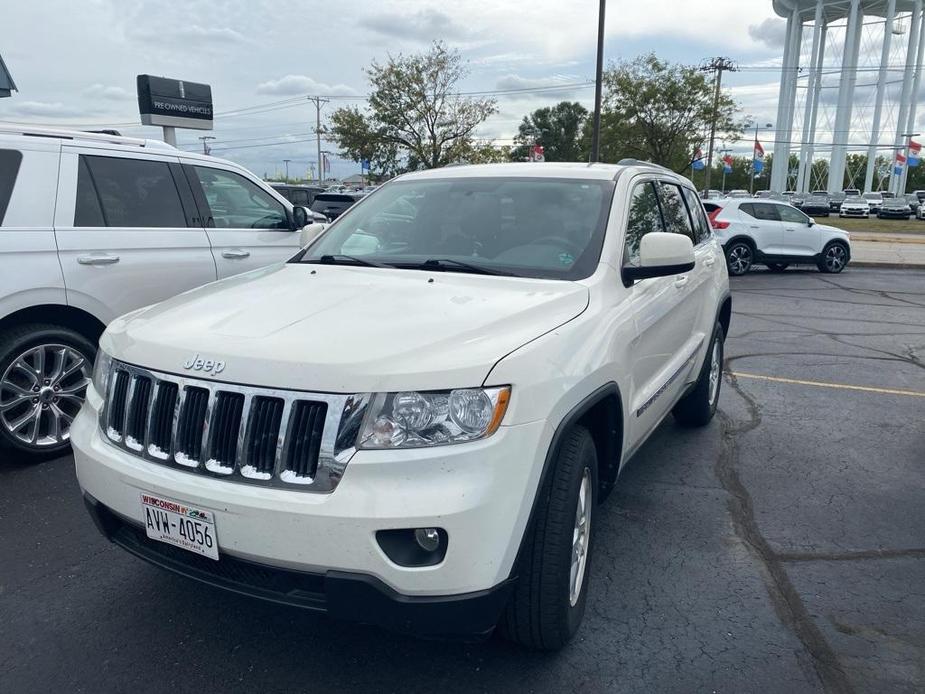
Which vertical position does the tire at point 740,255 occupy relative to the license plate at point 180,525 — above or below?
below

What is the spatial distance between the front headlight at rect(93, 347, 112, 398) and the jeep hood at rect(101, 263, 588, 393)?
48 millimetres

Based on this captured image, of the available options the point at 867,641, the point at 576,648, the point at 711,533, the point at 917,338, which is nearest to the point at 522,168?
the point at 711,533

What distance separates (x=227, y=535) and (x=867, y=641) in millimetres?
2419

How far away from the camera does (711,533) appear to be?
12.4 ft

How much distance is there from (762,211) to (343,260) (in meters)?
14.9

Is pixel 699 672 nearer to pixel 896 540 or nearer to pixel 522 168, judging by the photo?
pixel 896 540

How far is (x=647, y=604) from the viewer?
310cm

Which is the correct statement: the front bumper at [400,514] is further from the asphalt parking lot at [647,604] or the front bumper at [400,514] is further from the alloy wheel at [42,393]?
the alloy wheel at [42,393]

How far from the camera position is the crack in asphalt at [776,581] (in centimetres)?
268

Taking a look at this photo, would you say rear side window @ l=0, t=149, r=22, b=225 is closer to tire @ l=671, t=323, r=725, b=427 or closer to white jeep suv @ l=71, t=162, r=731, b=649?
white jeep suv @ l=71, t=162, r=731, b=649

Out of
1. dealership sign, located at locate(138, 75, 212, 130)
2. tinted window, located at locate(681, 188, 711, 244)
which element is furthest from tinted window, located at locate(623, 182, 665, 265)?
dealership sign, located at locate(138, 75, 212, 130)

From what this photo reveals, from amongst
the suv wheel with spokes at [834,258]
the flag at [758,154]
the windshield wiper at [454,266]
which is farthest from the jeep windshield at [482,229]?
the flag at [758,154]

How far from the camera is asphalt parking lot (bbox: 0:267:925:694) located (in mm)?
2619

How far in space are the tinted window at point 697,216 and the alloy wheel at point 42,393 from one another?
411cm
